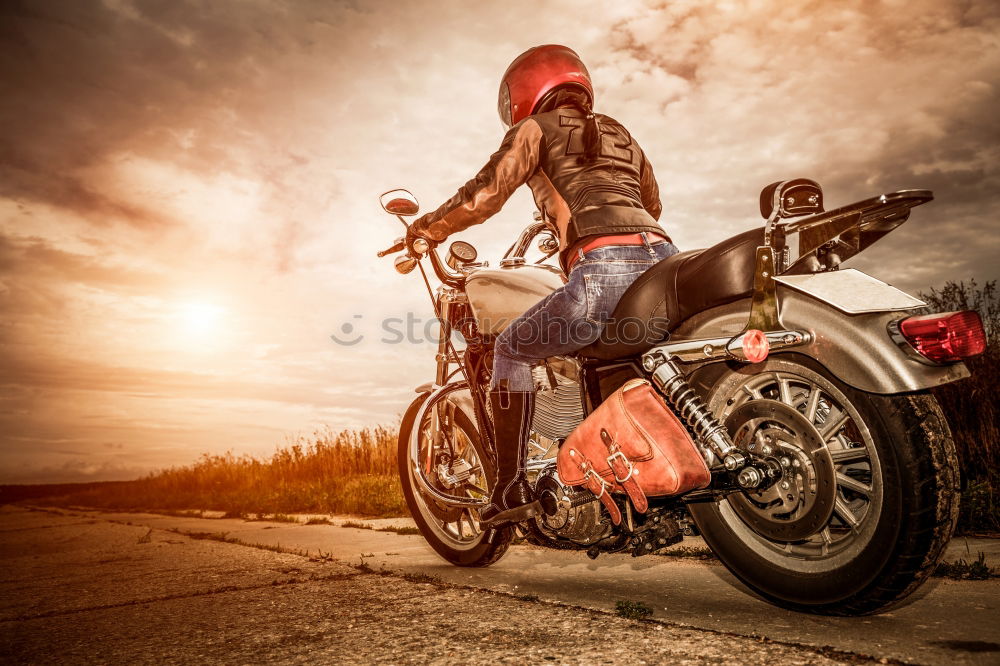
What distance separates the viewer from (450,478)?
341cm

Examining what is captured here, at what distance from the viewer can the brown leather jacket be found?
101 inches

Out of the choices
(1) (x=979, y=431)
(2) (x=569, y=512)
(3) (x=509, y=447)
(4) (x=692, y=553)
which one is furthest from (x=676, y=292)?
(1) (x=979, y=431)

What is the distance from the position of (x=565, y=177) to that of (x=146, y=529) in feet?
19.5

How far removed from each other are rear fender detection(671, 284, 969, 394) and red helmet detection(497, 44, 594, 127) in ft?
4.92

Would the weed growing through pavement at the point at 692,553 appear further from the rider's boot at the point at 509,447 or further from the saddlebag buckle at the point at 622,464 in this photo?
the saddlebag buckle at the point at 622,464

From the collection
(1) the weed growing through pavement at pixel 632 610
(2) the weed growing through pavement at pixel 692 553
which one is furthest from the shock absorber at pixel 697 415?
(2) the weed growing through pavement at pixel 692 553

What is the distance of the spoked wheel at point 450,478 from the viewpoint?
3.25m

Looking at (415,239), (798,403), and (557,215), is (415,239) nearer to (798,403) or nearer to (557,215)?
(557,215)

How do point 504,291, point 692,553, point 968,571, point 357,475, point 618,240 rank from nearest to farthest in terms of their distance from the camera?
point 968,571, point 618,240, point 504,291, point 692,553, point 357,475

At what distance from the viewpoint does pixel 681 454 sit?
75.4 inches

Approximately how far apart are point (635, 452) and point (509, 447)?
3.02ft

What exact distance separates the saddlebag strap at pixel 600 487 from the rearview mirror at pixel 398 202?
1.67 meters

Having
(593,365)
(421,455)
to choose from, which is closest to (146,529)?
(421,455)

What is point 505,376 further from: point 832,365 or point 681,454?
point 832,365
